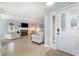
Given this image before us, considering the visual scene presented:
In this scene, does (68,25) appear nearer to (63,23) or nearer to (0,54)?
(63,23)

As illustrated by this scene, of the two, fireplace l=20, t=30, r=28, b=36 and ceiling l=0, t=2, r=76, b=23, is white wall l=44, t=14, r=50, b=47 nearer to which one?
ceiling l=0, t=2, r=76, b=23

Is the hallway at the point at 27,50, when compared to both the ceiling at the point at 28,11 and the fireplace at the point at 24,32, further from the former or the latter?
the ceiling at the point at 28,11

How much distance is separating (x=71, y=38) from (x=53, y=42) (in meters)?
0.45

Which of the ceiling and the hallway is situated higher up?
the ceiling

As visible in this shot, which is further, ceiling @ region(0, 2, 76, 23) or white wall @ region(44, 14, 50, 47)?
white wall @ region(44, 14, 50, 47)

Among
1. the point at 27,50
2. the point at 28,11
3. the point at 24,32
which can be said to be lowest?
the point at 27,50

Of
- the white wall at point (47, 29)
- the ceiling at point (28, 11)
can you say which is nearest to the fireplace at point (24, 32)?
the ceiling at point (28, 11)

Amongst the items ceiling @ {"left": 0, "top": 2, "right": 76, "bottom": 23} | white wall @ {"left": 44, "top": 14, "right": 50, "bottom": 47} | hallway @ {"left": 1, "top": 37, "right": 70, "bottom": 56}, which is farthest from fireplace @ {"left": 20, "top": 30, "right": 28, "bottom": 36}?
white wall @ {"left": 44, "top": 14, "right": 50, "bottom": 47}

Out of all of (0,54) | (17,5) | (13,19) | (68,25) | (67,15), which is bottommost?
(0,54)

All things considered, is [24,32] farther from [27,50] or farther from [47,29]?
[47,29]

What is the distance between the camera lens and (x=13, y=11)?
5.43ft

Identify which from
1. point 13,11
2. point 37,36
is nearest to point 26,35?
point 37,36

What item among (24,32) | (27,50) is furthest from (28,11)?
(27,50)

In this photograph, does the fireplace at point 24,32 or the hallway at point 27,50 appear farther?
the fireplace at point 24,32
